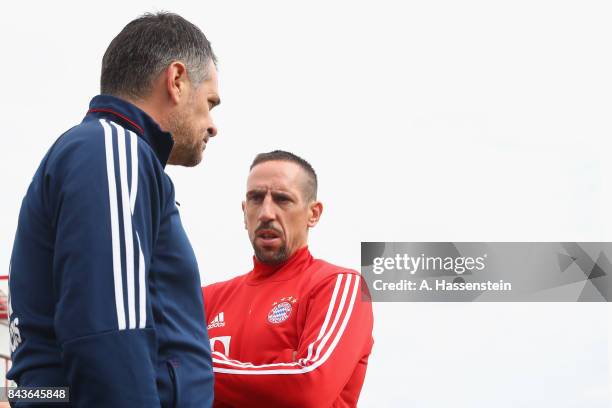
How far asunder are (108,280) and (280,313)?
2.11 metres

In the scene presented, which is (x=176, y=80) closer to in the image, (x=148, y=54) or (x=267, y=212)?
(x=148, y=54)

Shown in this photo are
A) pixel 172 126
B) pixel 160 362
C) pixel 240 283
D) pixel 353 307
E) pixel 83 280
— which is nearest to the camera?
pixel 83 280

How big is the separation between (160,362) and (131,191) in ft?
1.56

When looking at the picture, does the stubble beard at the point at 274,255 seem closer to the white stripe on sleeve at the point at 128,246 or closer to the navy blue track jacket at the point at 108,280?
the navy blue track jacket at the point at 108,280

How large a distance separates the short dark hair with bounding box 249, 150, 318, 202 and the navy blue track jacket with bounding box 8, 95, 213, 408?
223 centimetres

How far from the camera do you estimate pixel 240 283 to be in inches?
177

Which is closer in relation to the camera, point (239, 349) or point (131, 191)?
point (131, 191)

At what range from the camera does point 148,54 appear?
8.14 feet

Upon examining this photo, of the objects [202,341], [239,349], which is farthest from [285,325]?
[202,341]

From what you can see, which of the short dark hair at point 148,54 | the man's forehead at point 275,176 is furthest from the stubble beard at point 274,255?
the short dark hair at point 148,54

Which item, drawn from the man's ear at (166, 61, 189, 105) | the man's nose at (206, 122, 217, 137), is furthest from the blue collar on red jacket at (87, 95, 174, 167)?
the man's nose at (206, 122, 217, 137)

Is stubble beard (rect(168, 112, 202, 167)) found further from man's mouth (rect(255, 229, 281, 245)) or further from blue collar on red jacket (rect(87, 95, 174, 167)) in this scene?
man's mouth (rect(255, 229, 281, 245))

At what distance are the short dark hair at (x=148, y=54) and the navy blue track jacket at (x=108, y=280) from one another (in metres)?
0.13

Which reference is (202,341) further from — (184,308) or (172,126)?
(172,126)
